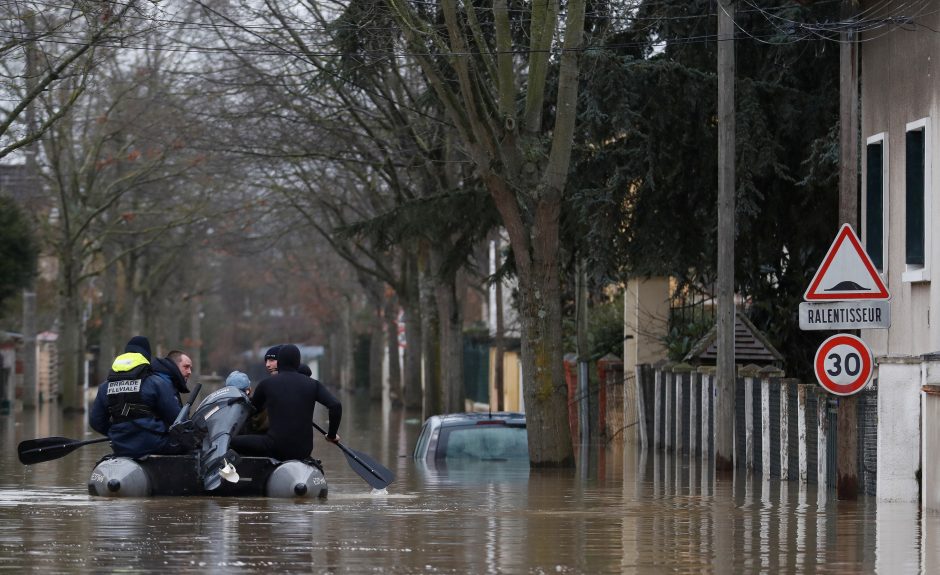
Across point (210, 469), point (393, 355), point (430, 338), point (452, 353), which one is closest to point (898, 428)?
point (210, 469)

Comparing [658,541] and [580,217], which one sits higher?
[580,217]

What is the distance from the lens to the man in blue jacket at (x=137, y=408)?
51.2 feet

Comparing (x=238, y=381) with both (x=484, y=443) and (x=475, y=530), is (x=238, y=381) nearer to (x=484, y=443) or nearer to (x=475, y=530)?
(x=475, y=530)

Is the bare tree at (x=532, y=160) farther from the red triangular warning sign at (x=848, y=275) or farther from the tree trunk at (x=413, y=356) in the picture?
the tree trunk at (x=413, y=356)

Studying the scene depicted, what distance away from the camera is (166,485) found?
15.7 meters

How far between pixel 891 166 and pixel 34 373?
1541 inches

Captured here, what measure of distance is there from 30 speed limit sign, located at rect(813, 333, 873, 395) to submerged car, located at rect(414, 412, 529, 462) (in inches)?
258

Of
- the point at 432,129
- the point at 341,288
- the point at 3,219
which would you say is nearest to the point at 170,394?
the point at 432,129

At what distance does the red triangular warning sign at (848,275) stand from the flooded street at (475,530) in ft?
6.31

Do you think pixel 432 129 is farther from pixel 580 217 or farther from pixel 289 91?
pixel 580 217

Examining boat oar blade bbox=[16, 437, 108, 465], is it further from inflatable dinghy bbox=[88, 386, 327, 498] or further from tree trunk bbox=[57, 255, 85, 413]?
tree trunk bbox=[57, 255, 85, 413]

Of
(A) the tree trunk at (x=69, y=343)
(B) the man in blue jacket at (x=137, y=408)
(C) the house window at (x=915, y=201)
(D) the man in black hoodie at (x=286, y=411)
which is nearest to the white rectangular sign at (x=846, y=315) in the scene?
(C) the house window at (x=915, y=201)

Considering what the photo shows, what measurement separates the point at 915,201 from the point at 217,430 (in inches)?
326

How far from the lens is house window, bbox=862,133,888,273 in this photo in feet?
65.9
